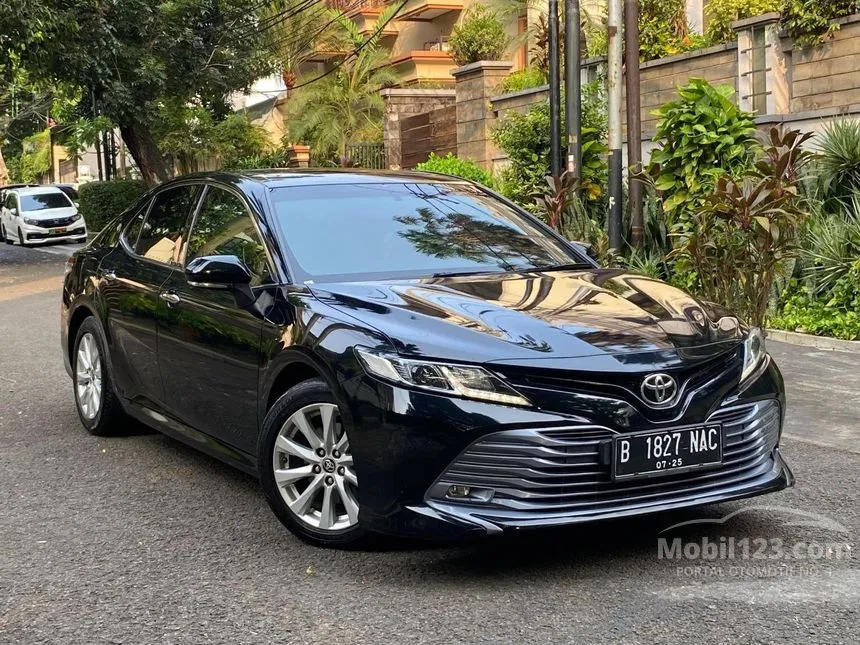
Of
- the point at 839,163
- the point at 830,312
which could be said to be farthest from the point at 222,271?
the point at 839,163

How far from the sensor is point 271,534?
491 cm

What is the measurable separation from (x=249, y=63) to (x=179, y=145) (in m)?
7.36

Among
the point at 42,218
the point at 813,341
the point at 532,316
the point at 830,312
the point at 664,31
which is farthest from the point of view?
the point at 42,218

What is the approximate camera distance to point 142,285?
20.1 ft

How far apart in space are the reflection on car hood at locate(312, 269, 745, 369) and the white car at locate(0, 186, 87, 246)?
2665cm

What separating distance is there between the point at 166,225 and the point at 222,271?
138 centimetres

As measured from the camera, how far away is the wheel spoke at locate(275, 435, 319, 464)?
4.56 metres

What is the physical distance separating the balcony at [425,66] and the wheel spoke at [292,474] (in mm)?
30914

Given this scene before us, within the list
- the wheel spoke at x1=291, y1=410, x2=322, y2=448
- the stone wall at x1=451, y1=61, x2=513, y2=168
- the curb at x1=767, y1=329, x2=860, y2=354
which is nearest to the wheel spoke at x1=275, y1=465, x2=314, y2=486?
the wheel spoke at x1=291, y1=410, x2=322, y2=448

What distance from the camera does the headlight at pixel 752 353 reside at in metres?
4.48

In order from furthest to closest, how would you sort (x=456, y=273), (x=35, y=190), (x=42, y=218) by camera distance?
1. (x=35, y=190)
2. (x=42, y=218)
3. (x=456, y=273)

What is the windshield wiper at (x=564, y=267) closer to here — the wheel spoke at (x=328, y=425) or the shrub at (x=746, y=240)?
the wheel spoke at (x=328, y=425)

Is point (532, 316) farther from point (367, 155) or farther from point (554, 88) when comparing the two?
point (367, 155)

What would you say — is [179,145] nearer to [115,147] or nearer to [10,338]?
[115,147]
